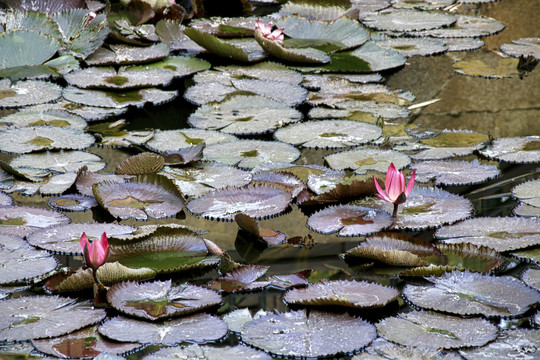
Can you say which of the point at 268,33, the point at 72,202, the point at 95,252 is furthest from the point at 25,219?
the point at 268,33

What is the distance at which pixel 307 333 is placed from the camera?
5.56ft

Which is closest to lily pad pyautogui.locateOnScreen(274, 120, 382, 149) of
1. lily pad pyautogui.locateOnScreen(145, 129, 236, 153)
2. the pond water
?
the pond water

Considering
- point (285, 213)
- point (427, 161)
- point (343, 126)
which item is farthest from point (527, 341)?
point (343, 126)

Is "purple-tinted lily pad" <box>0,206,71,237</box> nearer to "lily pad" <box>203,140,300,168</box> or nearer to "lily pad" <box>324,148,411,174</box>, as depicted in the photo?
"lily pad" <box>203,140,300,168</box>

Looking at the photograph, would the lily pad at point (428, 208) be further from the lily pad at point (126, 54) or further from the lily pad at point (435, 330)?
the lily pad at point (126, 54)

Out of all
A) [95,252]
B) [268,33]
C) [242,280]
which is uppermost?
Result: [268,33]

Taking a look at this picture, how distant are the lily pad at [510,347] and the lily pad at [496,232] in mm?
437

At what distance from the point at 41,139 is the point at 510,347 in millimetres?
1956

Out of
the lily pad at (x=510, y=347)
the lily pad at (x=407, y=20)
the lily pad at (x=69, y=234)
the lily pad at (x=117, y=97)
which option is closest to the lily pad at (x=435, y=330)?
the lily pad at (x=510, y=347)

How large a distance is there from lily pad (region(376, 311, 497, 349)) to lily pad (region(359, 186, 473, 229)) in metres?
0.52

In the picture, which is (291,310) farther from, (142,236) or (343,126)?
(343,126)

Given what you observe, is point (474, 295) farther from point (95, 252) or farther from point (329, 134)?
point (329, 134)

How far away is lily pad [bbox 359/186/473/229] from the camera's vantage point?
226 centimetres

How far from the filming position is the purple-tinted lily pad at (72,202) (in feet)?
7.80
